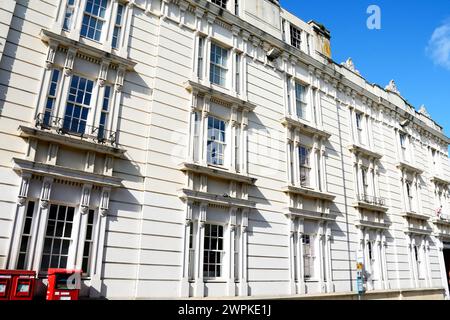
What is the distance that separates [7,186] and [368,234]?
1798 cm

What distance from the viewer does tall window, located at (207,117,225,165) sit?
14.2 metres

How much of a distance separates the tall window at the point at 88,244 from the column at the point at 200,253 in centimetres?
375

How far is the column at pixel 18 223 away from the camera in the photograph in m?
9.05

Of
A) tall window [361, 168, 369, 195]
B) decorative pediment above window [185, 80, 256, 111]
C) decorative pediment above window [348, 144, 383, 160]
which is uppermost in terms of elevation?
decorative pediment above window [185, 80, 256, 111]

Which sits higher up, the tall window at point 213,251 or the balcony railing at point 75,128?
the balcony railing at point 75,128

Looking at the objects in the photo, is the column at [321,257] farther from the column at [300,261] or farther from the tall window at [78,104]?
the tall window at [78,104]

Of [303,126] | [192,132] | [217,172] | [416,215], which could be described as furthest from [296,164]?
[416,215]

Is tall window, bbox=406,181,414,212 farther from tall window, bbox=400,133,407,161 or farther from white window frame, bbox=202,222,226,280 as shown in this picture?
white window frame, bbox=202,222,226,280

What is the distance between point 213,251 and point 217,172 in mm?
3097

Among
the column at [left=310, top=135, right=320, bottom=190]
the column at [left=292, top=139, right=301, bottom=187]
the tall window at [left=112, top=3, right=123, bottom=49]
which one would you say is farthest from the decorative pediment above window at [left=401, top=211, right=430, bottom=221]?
the tall window at [left=112, top=3, right=123, bottom=49]

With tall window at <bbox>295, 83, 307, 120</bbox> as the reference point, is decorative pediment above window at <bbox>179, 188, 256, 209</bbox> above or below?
below

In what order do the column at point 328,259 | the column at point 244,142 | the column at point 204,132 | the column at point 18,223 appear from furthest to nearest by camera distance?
the column at point 328,259 < the column at point 244,142 < the column at point 204,132 < the column at point 18,223

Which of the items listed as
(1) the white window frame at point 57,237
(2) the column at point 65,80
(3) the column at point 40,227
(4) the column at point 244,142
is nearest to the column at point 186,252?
(4) the column at point 244,142

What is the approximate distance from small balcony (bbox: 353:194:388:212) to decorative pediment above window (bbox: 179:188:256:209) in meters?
8.08
